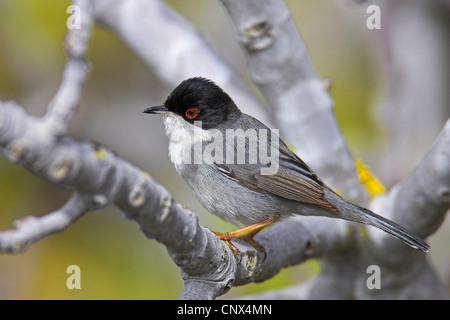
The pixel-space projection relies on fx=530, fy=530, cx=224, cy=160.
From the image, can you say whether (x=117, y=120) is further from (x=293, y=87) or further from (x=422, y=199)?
(x=422, y=199)

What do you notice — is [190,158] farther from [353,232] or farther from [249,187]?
[353,232]

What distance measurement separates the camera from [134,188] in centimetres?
164

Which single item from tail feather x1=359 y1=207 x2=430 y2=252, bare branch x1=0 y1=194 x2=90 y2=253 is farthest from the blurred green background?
bare branch x1=0 y1=194 x2=90 y2=253

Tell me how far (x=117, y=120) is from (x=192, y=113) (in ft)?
9.31

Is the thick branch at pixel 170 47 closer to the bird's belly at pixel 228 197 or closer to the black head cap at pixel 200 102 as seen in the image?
the black head cap at pixel 200 102

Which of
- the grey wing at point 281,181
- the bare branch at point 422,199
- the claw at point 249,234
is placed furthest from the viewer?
the grey wing at point 281,181

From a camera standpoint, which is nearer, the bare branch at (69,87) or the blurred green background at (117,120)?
the bare branch at (69,87)

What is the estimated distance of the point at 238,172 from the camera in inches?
132

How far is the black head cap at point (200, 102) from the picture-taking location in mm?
3500

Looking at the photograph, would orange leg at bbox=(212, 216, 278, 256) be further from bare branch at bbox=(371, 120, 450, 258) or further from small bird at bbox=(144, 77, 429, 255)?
bare branch at bbox=(371, 120, 450, 258)

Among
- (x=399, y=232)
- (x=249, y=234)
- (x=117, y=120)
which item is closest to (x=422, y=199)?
(x=399, y=232)

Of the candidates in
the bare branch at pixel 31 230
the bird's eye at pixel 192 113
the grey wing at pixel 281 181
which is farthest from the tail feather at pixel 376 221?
the bare branch at pixel 31 230

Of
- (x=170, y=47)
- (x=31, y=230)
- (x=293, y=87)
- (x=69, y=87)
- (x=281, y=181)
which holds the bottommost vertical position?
(x=31, y=230)

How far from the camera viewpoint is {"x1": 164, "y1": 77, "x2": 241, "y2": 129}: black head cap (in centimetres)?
350
